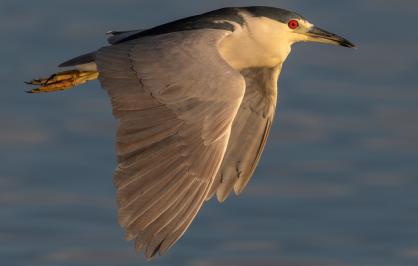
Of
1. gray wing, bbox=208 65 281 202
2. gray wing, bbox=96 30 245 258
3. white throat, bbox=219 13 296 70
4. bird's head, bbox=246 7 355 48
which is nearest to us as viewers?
gray wing, bbox=96 30 245 258

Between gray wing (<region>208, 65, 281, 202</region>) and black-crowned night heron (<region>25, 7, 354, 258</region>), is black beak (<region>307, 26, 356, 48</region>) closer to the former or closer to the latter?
gray wing (<region>208, 65, 281, 202</region>)

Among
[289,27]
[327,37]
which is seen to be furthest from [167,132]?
[327,37]

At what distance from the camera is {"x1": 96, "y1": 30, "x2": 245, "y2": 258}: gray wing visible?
9195 mm

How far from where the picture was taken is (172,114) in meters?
9.57

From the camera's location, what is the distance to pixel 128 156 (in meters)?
9.34

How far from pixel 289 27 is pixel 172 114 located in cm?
190

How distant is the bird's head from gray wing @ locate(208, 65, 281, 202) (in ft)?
0.96

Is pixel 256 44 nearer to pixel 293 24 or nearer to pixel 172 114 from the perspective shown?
pixel 293 24

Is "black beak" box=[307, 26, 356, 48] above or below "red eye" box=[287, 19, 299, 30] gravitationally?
below

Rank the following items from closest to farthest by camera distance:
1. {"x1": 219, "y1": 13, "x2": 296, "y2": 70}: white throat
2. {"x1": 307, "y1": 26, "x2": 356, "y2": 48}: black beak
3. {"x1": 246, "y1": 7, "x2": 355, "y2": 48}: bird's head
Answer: {"x1": 219, "y1": 13, "x2": 296, "y2": 70}: white throat < {"x1": 246, "y1": 7, "x2": 355, "y2": 48}: bird's head < {"x1": 307, "y1": 26, "x2": 356, "y2": 48}: black beak

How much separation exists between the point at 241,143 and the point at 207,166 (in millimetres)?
1609

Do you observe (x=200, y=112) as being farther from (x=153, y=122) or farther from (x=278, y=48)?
(x=278, y=48)

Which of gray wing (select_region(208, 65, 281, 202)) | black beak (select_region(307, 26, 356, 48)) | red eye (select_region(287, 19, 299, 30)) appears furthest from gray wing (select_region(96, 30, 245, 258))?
black beak (select_region(307, 26, 356, 48))

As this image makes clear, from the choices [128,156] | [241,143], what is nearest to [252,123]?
[241,143]
